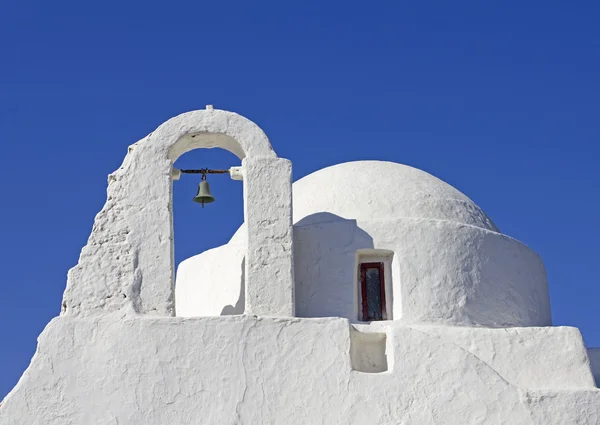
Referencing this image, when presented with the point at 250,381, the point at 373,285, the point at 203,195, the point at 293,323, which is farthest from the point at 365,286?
the point at 203,195

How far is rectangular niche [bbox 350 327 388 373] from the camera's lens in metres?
14.6

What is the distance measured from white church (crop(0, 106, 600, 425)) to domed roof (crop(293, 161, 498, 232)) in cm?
4

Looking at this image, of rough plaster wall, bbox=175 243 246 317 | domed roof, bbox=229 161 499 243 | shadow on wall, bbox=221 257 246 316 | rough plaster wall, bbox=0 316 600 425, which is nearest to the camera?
rough plaster wall, bbox=0 316 600 425

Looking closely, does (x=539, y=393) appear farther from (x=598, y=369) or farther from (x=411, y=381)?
(x=598, y=369)

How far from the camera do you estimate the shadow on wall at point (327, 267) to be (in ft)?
50.9

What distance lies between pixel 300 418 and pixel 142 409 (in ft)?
5.93

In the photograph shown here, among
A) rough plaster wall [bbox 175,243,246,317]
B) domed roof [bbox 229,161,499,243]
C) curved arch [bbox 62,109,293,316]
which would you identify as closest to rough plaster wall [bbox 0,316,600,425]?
curved arch [bbox 62,109,293,316]

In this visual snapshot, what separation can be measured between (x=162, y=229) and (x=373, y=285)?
2951mm

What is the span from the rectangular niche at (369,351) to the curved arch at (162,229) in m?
0.93

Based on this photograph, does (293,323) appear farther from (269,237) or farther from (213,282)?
(213,282)

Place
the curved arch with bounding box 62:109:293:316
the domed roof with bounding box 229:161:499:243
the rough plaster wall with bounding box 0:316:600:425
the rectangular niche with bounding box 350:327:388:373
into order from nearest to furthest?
the rough plaster wall with bounding box 0:316:600:425
the curved arch with bounding box 62:109:293:316
the rectangular niche with bounding box 350:327:388:373
the domed roof with bounding box 229:161:499:243

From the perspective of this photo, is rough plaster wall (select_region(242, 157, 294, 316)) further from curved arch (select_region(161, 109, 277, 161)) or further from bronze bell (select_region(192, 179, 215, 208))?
bronze bell (select_region(192, 179, 215, 208))

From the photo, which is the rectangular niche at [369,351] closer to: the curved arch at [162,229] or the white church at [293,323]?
the white church at [293,323]

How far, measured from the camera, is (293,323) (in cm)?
1424
